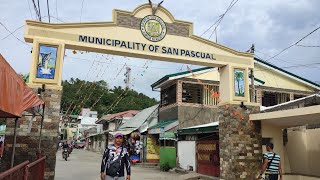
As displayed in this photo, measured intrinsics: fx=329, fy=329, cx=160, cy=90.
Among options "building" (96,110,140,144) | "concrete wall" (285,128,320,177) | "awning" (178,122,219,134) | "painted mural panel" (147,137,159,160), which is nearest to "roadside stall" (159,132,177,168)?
"awning" (178,122,219,134)

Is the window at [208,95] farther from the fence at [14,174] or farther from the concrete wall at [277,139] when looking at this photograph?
the fence at [14,174]

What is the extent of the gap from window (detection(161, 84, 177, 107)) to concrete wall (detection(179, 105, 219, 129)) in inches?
44.2

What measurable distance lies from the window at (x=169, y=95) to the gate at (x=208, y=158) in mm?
4467

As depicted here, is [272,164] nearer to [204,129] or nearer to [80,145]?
[204,129]

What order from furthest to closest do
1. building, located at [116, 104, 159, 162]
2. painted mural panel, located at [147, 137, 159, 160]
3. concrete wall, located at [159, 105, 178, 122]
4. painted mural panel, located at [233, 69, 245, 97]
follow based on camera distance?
building, located at [116, 104, 159, 162], painted mural panel, located at [147, 137, 159, 160], concrete wall, located at [159, 105, 178, 122], painted mural panel, located at [233, 69, 245, 97]

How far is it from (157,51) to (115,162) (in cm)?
633

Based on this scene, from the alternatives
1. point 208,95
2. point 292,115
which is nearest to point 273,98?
point 208,95

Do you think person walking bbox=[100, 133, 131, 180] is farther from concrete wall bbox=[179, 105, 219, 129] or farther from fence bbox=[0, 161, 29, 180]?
concrete wall bbox=[179, 105, 219, 129]

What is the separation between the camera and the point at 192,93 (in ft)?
65.6

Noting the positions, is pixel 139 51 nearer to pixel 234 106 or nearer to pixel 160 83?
pixel 234 106

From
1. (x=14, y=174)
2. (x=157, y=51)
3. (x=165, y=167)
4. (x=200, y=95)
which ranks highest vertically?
(x=157, y=51)

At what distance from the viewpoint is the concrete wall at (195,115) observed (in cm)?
1927

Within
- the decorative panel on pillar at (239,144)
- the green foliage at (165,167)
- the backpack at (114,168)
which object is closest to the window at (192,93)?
the green foliage at (165,167)

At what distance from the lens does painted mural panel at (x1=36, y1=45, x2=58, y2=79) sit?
10352 millimetres
